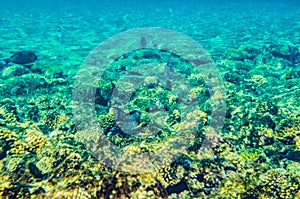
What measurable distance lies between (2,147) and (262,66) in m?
8.74

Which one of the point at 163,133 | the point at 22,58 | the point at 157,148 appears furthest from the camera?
the point at 22,58

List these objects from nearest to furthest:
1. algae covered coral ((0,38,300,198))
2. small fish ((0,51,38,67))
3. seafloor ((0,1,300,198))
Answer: algae covered coral ((0,38,300,198)) → seafloor ((0,1,300,198)) → small fish ((0,51,38,67))

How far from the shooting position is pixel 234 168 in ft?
11.2

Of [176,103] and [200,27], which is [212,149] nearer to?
[176,103]

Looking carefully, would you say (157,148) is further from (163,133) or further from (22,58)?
(22,58)

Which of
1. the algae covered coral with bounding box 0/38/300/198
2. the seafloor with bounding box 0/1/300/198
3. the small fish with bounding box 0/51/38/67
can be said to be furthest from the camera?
the small fish with bounding box 0/51/38/67

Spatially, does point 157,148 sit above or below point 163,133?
above

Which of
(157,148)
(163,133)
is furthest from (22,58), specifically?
(157,148)

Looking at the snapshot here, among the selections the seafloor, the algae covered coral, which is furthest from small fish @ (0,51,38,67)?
the algae covered coral

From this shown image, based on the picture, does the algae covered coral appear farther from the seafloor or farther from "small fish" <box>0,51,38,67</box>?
"small fish" <box>0,51,38,67</box>

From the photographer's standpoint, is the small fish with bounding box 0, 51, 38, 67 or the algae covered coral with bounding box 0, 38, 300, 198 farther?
the small fish with bounding box 0, 51, 38, 67

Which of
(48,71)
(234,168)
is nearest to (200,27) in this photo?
(48,71)

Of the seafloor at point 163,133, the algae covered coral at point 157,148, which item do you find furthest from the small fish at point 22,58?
the algae covered coral at point 157,148

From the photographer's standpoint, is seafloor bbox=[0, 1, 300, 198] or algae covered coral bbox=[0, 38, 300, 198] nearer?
algae covered coral bbox=[0, 38, 300, 198]
